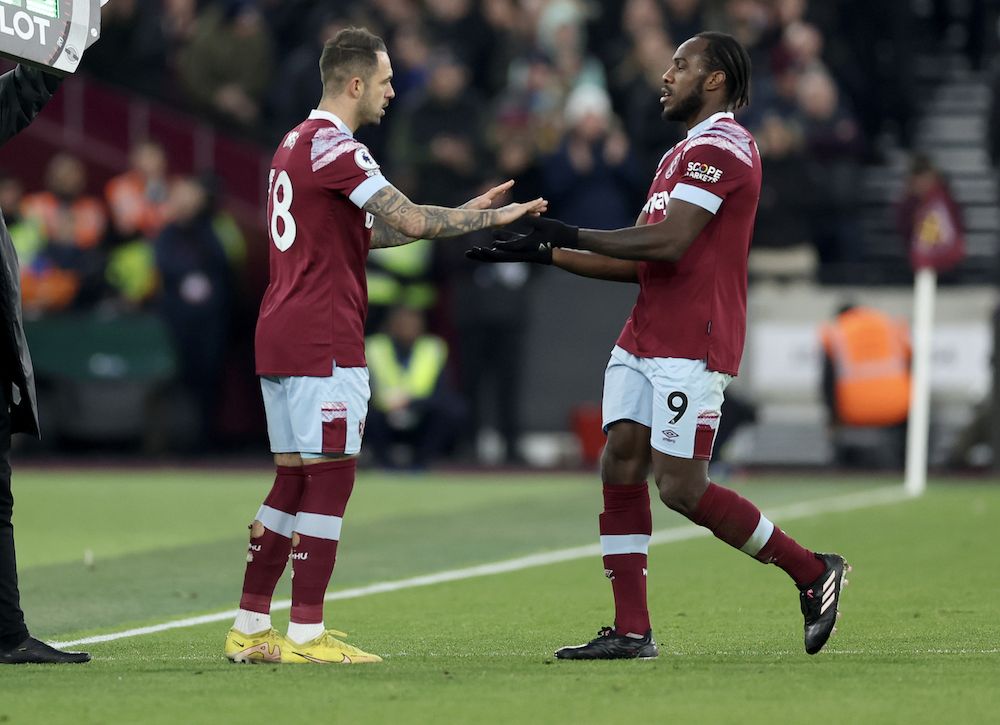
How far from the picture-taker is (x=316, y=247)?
7383mm

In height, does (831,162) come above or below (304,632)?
above

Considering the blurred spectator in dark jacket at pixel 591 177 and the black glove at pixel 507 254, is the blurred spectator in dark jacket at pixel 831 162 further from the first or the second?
the black glove at pixel 507 254

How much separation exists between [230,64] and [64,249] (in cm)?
391

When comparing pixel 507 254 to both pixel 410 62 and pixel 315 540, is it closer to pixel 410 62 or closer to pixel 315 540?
pixel 315 540

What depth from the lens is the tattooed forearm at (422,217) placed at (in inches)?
287


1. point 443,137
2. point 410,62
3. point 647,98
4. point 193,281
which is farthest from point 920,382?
point 410,62

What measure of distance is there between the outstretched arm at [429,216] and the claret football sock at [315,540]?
894mm

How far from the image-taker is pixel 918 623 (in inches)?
335

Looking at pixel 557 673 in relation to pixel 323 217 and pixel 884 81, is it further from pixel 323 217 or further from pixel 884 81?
pixel 884 81

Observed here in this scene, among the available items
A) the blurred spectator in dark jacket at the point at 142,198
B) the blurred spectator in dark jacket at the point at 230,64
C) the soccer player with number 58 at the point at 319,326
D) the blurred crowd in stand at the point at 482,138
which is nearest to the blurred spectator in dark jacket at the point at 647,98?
the blurred crowd in stand at the point at 482,138

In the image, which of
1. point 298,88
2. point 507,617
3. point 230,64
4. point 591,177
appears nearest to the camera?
point 507,617

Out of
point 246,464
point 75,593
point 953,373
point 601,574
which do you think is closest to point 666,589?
point 601,574

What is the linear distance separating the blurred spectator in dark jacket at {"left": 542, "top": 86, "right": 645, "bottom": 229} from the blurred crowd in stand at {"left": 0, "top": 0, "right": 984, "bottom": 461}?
2 cm

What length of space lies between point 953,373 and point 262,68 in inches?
341
